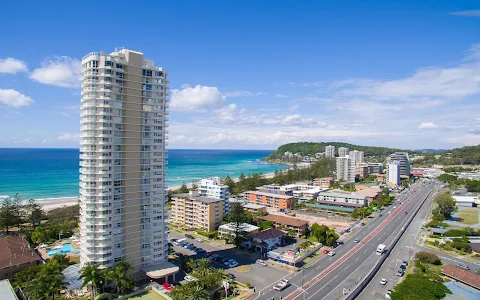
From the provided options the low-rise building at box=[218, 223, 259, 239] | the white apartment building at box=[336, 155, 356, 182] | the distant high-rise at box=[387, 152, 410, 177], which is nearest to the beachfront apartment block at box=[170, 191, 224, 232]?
the low-rise building at box=[218, 223, 259, 239]

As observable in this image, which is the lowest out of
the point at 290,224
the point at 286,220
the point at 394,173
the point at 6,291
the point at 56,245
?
the point at 56,245

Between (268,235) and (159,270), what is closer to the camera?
(159,270)

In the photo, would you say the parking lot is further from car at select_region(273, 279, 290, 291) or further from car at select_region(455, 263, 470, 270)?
car at select_region(455, 263, 470, 270)

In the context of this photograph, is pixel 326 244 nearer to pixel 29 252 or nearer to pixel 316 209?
pixel 316 209

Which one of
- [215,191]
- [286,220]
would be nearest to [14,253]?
[215,191]

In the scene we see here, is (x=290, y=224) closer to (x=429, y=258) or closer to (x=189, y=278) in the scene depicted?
(x=429, y=258)

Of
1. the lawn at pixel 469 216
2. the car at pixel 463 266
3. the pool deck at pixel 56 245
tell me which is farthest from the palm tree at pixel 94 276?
the lawn at pixel 469 216
